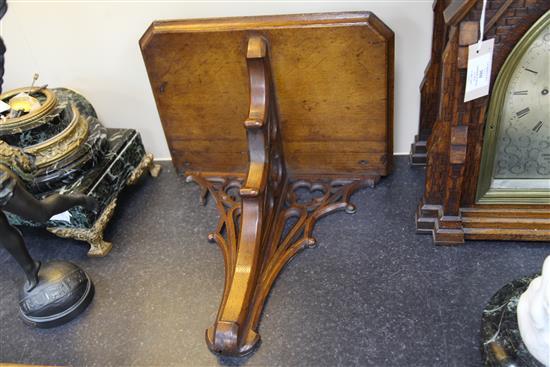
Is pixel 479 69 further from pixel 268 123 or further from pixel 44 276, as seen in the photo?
pixel 44 276

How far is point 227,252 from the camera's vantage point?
→ 1.10 metres

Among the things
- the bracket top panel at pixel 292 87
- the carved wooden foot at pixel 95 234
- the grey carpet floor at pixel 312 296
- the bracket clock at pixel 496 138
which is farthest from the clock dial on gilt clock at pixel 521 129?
the carved wooden foot at pixel 95 234

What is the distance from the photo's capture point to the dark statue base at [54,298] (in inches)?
39.6

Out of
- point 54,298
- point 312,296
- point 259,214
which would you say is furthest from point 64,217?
point 312,296

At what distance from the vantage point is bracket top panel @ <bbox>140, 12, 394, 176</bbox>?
3.40ft

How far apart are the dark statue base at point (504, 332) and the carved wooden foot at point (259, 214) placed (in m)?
0.36

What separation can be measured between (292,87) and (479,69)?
378 mm

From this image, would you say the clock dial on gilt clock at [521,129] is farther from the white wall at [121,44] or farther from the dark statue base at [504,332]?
the white wall at [121,44]

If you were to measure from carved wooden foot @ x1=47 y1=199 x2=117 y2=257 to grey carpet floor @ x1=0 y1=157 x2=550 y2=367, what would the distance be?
20 mm

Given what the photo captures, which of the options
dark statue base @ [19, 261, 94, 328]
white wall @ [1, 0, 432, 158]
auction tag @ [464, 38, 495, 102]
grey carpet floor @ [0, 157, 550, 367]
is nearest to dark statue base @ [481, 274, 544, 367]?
grey carpet floor @ [0, 157, 550, 367]

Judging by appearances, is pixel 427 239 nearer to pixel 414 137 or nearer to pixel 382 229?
pixel 382 229

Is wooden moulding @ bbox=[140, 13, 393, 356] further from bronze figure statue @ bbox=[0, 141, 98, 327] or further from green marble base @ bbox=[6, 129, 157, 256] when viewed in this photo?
bronze figure statue @ bbox=[0, 141, 98, 327]

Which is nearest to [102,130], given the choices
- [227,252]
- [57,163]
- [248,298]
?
[57,163]

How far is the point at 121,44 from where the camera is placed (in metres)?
1.25
